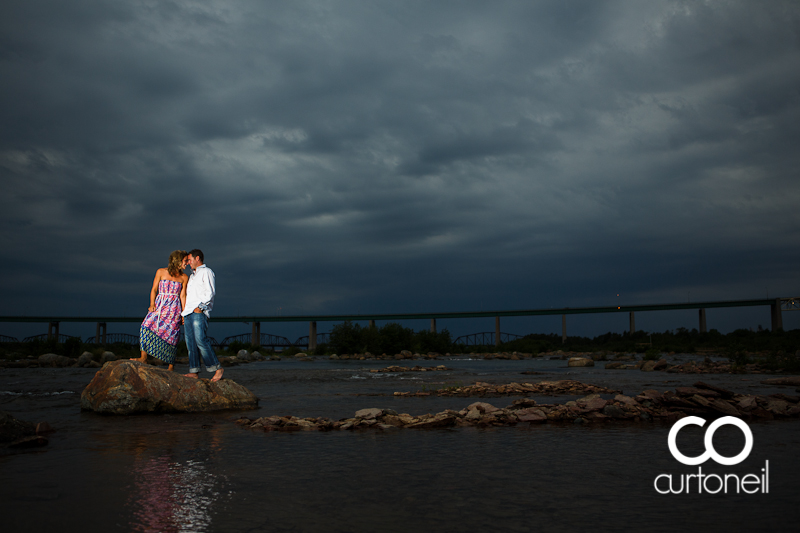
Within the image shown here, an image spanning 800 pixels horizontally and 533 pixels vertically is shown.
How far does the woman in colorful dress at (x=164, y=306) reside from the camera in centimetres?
1130

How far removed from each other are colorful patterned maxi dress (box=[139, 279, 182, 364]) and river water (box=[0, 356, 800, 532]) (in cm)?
254

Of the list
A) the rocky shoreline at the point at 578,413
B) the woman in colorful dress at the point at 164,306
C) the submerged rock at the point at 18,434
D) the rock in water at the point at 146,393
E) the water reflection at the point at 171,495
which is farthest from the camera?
the woman in colorful dress at the point at 164,306

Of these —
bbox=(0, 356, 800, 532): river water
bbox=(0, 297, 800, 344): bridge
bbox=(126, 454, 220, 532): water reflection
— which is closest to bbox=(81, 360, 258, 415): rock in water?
bbox=(0, 356, 800, 532): river water

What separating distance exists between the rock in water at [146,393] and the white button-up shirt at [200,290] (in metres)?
1.57

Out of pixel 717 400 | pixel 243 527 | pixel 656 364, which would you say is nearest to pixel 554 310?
pixel 656 364

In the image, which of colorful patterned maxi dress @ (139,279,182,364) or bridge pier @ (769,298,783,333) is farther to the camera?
bridge pier @ (769,298,783,333)

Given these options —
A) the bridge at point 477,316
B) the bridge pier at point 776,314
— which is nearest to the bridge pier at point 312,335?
the bridge at point 477,316

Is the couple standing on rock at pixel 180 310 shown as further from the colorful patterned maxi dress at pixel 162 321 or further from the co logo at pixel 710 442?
the co logo at pixel 710 442

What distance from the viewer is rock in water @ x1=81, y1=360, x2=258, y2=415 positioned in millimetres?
10336

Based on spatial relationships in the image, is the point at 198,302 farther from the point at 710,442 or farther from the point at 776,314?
the point at 776,314

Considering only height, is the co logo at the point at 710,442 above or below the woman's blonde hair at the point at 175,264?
below

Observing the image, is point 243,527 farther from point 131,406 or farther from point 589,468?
point 131,406

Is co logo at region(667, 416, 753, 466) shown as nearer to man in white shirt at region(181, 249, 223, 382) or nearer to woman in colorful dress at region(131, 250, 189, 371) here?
man in white shirt at region(181, 249, 223, 382)

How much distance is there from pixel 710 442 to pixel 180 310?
10.9m
